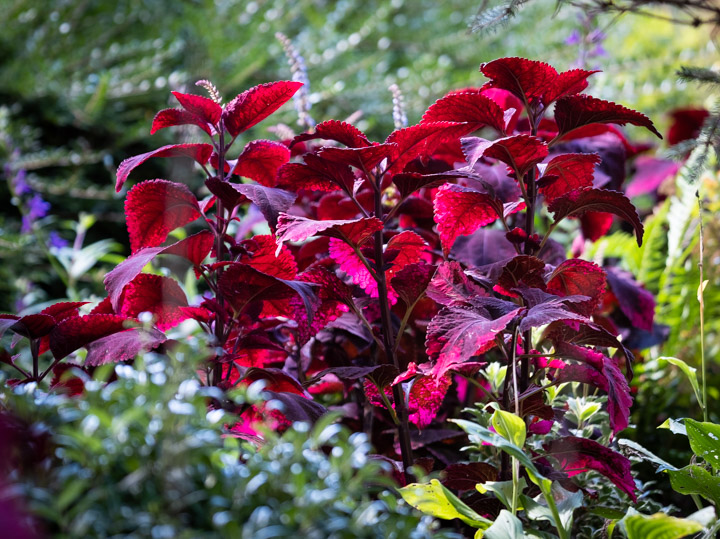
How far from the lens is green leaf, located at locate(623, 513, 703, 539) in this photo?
54 cm

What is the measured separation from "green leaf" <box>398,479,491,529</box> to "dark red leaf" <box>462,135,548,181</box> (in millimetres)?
331

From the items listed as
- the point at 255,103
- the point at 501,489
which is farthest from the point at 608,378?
the point at 255,103

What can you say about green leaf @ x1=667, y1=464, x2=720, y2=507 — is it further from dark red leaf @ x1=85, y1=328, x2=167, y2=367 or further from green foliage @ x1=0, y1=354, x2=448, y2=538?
dark red leaf @ x1=85, y1=328, x2=167, y2=367

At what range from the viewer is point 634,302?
1047mm

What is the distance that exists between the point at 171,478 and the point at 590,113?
612 mm

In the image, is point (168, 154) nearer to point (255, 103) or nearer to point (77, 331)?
point (255, 103)

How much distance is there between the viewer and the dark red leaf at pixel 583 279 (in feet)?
2.50

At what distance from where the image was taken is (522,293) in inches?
27.9

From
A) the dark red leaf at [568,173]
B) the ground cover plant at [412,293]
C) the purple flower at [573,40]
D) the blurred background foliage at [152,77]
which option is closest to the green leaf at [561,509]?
the ground cover plant at [412,293]

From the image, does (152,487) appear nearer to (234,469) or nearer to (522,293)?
(234,469)

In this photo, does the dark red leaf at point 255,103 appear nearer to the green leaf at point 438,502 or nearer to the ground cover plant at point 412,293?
the ground cover plant at point 412,293

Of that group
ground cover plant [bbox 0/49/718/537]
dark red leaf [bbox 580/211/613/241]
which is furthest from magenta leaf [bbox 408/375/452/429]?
dark red leaf [bbox 580/211/613/241]

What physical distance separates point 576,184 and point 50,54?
274 centimetres

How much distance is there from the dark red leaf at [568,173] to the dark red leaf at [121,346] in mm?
486
